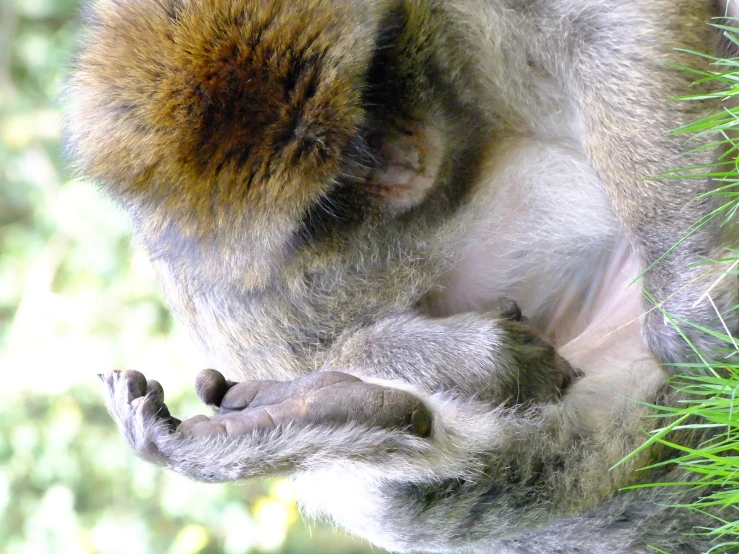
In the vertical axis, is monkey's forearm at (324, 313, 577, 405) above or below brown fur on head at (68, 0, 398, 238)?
below

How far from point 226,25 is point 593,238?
110 cm

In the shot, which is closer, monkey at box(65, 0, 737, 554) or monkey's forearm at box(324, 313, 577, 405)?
monkey at box(65, 0, 737, 554)

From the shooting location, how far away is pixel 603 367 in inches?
80.5

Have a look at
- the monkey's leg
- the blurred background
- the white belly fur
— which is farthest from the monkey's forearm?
the blurred background

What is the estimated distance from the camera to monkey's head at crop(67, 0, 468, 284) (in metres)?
1.64

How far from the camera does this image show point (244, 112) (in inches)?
64.5

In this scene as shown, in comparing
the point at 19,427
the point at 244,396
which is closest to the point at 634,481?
the point at 244,396

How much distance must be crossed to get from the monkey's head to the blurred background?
2.64 m

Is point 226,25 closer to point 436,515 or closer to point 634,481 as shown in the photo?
point 436,515

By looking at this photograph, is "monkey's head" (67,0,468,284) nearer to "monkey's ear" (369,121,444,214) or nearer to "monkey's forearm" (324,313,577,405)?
"monkey's ear" (369,121,444,214)

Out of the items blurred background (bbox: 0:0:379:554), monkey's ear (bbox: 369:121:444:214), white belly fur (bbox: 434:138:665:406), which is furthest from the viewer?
blurred background (bbox: 0:0:379:554)

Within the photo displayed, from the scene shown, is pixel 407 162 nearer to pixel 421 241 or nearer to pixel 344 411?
pixel 421 241

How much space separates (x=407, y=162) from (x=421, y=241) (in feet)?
0.97

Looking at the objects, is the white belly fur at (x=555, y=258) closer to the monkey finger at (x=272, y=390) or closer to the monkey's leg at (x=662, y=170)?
the monkey's leg at (x=662, y=170)
